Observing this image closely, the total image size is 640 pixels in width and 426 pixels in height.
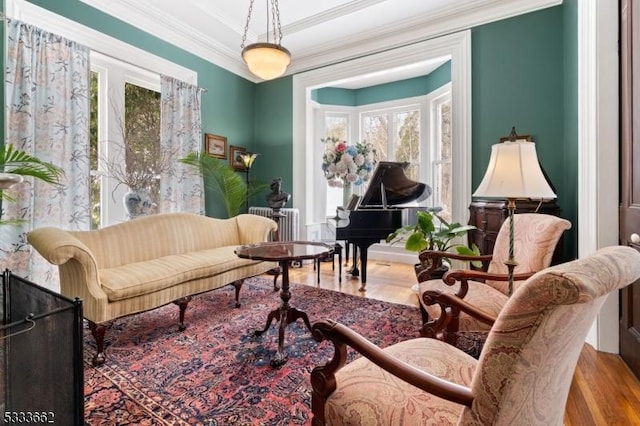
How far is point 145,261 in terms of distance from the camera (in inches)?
118

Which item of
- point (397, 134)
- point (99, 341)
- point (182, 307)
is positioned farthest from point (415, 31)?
point (99, 341)

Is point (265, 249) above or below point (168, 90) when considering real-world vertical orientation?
below

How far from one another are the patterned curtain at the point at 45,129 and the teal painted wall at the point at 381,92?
3767mm

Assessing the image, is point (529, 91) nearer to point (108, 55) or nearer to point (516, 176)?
point (516, 176)

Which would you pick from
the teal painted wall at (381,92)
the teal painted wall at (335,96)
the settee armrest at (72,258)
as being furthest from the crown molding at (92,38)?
the teal painted wall at (381,92)

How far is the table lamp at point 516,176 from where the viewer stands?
1.64 meters

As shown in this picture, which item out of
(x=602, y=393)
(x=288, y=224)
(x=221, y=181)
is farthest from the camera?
(x=288, y=224)

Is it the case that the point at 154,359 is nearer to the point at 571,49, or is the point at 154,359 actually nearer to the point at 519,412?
the point at 519,412

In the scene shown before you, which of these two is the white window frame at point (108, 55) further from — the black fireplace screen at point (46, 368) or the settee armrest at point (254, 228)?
the black fireplace screen at point (46, 368)

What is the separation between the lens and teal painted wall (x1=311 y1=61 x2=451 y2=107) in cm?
535

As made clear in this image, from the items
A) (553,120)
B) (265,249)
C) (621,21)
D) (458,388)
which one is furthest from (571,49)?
(458,388)

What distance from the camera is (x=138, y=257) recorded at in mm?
3016

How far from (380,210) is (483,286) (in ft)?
5.81

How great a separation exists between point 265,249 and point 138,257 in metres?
1.36
